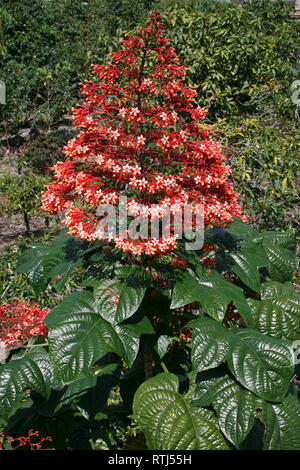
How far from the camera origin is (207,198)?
146 cm

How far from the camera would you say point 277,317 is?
1.55 meters

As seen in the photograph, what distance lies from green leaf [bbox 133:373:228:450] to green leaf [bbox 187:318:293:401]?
0.58 ft

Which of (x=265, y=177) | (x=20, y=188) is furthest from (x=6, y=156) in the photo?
(x=265, y=177)

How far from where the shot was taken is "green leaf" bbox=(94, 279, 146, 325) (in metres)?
1.33

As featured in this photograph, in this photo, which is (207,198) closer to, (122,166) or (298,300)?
(122,166)

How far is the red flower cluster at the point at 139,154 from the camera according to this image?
1.30 m

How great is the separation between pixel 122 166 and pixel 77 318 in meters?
0.52

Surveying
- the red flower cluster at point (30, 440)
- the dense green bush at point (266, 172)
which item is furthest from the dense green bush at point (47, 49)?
the red flower cluster at point (30, 440)

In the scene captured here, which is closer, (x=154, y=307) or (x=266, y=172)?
(x=154, y=307)

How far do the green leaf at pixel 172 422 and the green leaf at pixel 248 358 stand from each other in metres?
0.18

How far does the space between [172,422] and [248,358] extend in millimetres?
313

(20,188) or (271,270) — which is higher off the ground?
(271,270)

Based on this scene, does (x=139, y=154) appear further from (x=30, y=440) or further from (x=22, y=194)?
(x=22, y=194)

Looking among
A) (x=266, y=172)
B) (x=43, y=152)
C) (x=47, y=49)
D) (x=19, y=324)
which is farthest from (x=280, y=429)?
(x=47, y=49)
